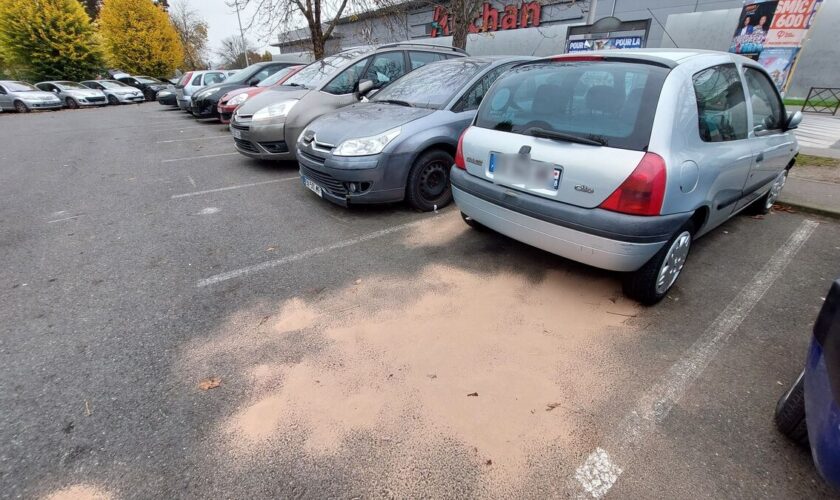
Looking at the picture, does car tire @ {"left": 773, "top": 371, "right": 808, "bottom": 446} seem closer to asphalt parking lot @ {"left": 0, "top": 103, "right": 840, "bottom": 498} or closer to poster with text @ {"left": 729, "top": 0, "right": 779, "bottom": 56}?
asphalt parking lot @ {"left": 0, "top": 103, "right": 840, "bottom": 498}

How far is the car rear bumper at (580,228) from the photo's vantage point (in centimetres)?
245

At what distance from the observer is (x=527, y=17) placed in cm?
2197

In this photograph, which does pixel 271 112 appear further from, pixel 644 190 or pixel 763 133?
pixel 763 133

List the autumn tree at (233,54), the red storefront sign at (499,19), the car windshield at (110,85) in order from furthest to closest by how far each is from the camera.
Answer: the autumn tree at (233,54) < the car windshield at (110,85) < the red storefront sign at (499,19)

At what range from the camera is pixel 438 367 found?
2.33 m

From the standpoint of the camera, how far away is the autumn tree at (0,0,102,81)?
2542cm

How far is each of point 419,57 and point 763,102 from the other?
183 inches

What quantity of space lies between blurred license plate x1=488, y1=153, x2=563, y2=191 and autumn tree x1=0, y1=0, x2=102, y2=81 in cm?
3674

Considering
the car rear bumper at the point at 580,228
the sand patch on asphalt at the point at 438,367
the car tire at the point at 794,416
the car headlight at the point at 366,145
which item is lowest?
the sand patch on asphalt at the point at 438,367

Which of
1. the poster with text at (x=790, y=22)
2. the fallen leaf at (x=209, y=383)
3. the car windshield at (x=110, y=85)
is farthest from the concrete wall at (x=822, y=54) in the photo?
the car windshield at (x=110, y=85)

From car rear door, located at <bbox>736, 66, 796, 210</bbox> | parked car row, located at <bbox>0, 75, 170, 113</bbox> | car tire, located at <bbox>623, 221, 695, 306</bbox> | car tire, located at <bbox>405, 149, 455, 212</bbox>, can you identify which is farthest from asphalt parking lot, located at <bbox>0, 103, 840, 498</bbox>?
parked car row, located at <bbox>0, 75, 170, 113</bbox>

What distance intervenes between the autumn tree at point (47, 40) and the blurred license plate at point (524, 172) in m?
36.7

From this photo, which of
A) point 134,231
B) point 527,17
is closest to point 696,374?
point 134,231

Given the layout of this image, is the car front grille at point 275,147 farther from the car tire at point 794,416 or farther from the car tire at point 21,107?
the car tire at point 21,107
